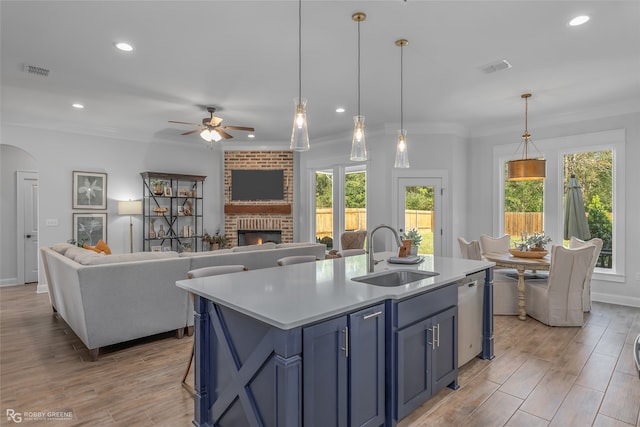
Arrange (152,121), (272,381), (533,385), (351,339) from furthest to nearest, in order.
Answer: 1. (152,121)
2. (533,385)
3. (351,339)
4. (272,381)

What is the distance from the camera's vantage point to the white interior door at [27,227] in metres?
6.47

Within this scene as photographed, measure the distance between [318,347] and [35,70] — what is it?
4207 millimetres

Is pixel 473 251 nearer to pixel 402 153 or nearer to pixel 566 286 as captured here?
pixel 566 286

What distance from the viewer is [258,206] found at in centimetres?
761

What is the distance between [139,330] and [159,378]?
2.54 feet

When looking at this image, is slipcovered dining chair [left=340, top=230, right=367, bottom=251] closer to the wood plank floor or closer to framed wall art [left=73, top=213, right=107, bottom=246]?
the wood plank floor

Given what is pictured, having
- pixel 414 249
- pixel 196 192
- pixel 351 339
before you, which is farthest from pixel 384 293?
pixel 196 192

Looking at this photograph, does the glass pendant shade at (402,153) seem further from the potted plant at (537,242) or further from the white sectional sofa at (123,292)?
the potted plant at (537,242)

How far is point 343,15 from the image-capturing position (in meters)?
2.69

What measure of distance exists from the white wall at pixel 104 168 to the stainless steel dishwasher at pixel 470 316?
5.90 meters

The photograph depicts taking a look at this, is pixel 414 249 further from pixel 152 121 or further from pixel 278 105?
pixel 152 121

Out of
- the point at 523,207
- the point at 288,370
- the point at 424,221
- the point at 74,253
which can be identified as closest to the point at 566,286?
the point at 523,207

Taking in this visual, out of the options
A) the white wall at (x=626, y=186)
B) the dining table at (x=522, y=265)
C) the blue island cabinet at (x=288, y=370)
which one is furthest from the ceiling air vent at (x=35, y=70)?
the white wall at (x=626, y=186)

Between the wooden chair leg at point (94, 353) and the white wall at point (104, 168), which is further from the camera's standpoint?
the white wall at point (104, 168)
